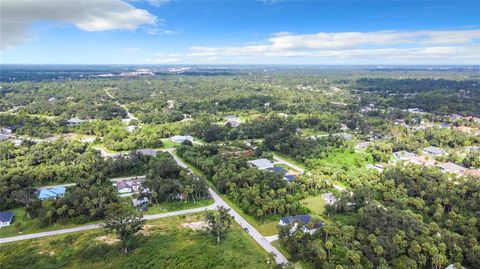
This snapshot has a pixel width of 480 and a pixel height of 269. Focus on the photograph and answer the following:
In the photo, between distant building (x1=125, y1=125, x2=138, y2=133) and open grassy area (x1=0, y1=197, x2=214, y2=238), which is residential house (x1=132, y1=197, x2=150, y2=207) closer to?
open grassy area (x1=0, y1=197, x2=214, y2=238)

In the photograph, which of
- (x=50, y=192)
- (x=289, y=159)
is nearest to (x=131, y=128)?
(x=50, y=192)

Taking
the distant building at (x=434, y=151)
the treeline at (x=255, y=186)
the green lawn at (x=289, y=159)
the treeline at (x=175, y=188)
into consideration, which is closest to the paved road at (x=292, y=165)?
the green lawn at (x=289, y=159)

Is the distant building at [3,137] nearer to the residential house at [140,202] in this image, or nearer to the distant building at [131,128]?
the distant building at [131,128]

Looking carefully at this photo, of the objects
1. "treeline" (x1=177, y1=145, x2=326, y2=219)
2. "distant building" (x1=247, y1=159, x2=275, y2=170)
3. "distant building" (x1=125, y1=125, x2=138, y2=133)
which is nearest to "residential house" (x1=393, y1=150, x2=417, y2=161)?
"treeline" (x1=177, y1=145, x2=326, y2=219)

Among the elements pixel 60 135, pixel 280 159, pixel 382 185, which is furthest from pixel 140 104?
pixel 382 185

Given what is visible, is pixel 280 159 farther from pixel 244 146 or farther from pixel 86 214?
pixel 86 214

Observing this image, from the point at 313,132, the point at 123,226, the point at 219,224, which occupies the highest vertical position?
the point at 123,226

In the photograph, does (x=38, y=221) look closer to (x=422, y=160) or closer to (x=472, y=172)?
(x=422, y=160)
